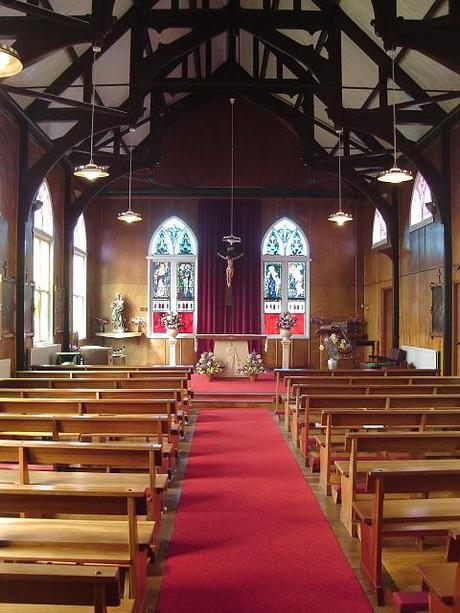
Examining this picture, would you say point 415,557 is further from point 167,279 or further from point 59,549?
point 167,279

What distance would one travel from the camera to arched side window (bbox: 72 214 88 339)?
14344 millimetres

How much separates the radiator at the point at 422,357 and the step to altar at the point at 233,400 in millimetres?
3014

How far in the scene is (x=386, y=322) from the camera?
14.0m

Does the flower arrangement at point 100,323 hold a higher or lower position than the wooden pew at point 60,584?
higher

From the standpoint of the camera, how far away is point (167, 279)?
1584 centimetres

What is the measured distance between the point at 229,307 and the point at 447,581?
44.6ft

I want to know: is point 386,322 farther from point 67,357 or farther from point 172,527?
point 172,527

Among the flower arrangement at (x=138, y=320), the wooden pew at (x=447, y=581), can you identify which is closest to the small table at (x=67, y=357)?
the flower arrangement at (x=138, y=320)

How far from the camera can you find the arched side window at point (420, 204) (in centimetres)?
1129

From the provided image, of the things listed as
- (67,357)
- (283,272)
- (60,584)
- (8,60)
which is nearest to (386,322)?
(283,272)

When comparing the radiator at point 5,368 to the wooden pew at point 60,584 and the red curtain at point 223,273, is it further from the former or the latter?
the wooden pew at point 60,584

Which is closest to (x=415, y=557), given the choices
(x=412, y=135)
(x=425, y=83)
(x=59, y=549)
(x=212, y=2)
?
(x=59, y=549)

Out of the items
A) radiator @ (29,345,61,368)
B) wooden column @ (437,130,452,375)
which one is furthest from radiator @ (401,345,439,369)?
radiator @ (29,345,61,368)

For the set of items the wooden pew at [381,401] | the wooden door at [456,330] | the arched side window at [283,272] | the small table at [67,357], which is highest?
the arched side window at [283,272]
